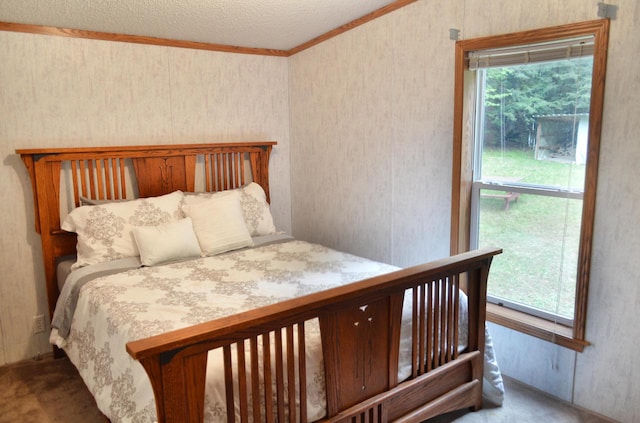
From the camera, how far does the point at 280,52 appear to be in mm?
4027

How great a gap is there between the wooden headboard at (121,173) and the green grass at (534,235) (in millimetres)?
1863

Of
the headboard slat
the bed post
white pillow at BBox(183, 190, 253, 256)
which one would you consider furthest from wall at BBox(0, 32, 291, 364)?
the bed post

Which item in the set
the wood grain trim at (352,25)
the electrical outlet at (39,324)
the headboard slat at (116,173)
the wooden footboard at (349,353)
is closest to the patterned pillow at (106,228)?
the headboard slat at (116,173)

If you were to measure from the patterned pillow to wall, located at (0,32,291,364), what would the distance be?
396mm

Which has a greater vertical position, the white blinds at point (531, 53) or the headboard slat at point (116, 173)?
the white blinds at point (531, 53)

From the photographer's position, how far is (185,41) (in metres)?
3.53

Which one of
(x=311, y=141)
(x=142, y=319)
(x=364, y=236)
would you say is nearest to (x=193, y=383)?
(x=142, y=319)

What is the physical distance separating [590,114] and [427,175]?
1.00m

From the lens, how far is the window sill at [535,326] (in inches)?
97.2

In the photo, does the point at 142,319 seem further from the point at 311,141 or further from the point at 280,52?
the point at 280,52

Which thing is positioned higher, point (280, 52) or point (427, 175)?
point (280, 52)

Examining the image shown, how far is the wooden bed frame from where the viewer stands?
4.87 feet

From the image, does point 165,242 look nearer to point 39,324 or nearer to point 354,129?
point 39,324

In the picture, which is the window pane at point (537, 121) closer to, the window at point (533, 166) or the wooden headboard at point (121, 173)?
the window at point (533, 166)
